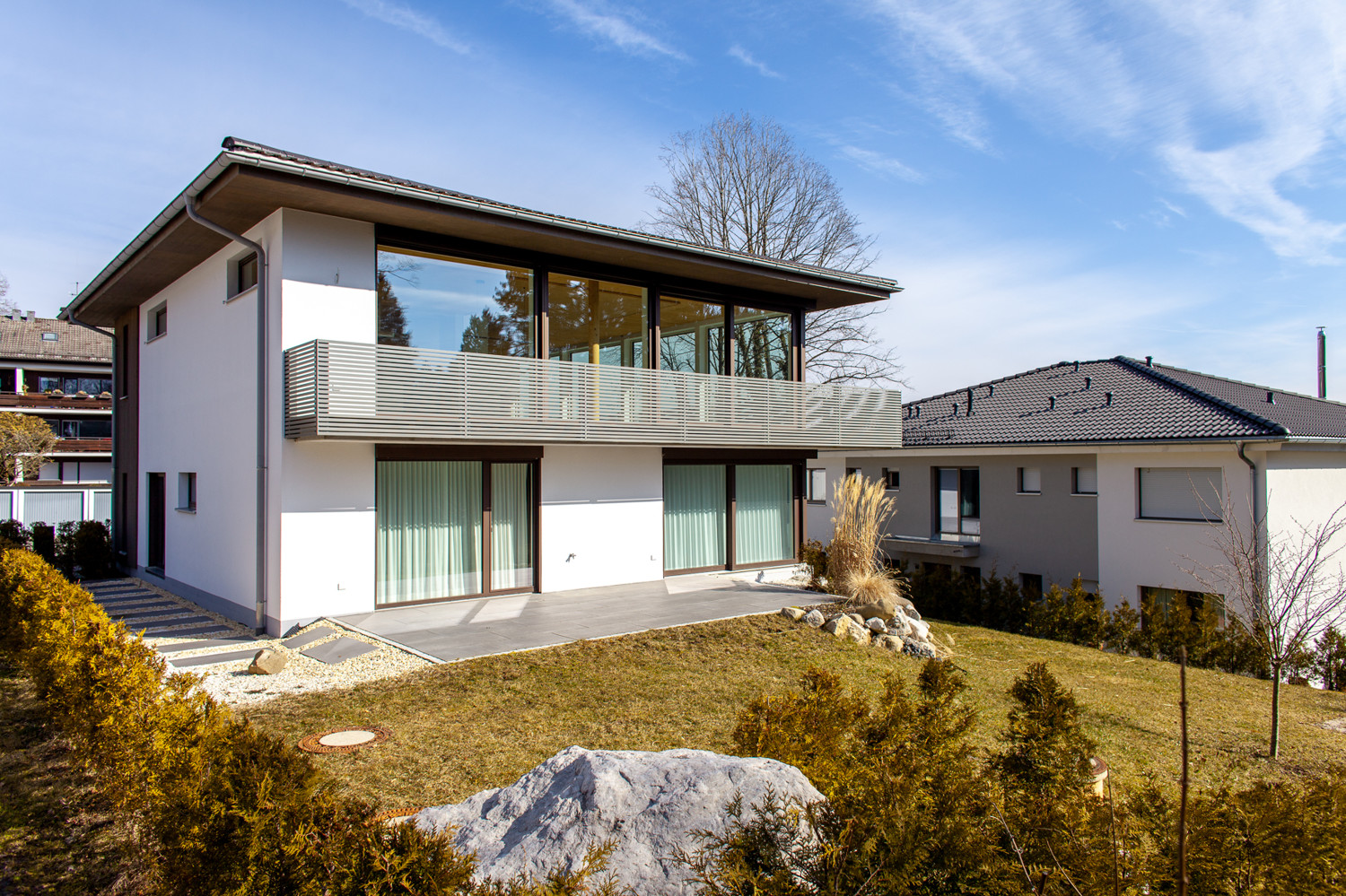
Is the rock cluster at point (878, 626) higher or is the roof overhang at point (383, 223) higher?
the roof overhang at point (383, 223)

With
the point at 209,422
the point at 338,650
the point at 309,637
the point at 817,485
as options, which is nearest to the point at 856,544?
the point at 338,650

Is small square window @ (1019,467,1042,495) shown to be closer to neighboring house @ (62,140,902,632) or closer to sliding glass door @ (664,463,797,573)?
neighboring house @ (62,140,902,632)

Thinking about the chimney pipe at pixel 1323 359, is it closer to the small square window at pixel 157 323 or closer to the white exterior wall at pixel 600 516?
the white exterior wall at pixel 600 516

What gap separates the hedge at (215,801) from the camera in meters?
2.38

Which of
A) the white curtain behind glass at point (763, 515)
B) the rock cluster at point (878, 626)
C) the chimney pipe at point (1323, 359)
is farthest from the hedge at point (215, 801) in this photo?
the chimney pipe at point (1323, 359)

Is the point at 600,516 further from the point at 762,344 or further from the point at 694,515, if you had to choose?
the point at 762,344

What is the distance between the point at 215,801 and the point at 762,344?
14.0m

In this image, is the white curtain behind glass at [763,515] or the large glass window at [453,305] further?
the white curtain behind glass at [763,515]

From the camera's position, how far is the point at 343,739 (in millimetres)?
6039

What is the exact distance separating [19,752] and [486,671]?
366 centimetres

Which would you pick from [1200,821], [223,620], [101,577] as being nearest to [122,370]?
[101,577]

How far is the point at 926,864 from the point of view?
8.63 ft

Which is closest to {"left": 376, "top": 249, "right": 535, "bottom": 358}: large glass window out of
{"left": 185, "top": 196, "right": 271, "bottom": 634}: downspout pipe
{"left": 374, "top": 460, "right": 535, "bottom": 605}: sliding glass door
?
{"left": 185, "top": 196, "right": 271, "bottom": 634}: downspout pipe

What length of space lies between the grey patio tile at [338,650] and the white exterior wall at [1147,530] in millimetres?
15049
